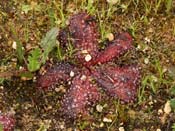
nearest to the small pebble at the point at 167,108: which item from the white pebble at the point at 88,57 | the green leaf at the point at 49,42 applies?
the white pebble at the point at 88,57

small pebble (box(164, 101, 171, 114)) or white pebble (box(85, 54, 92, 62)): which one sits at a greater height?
white pebble (box(85, 54, 92, 62))

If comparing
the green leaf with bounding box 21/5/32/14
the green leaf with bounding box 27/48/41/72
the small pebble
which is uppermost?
the green leaf with bounding box 21/5/32/14

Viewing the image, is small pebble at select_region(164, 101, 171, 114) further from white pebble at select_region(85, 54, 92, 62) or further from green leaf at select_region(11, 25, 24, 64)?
green leaf at select_region(11, 25, 24, 64)

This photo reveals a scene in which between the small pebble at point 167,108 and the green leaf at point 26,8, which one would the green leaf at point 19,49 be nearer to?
the green leaf at point 26,8

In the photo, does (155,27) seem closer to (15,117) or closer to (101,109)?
(101,109)

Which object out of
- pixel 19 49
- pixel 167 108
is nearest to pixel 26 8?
pixel 19 49

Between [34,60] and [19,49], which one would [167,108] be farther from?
[19,49]

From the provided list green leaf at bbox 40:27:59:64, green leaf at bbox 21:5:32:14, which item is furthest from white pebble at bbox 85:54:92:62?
green leaf at bbox 21:5:32:14
